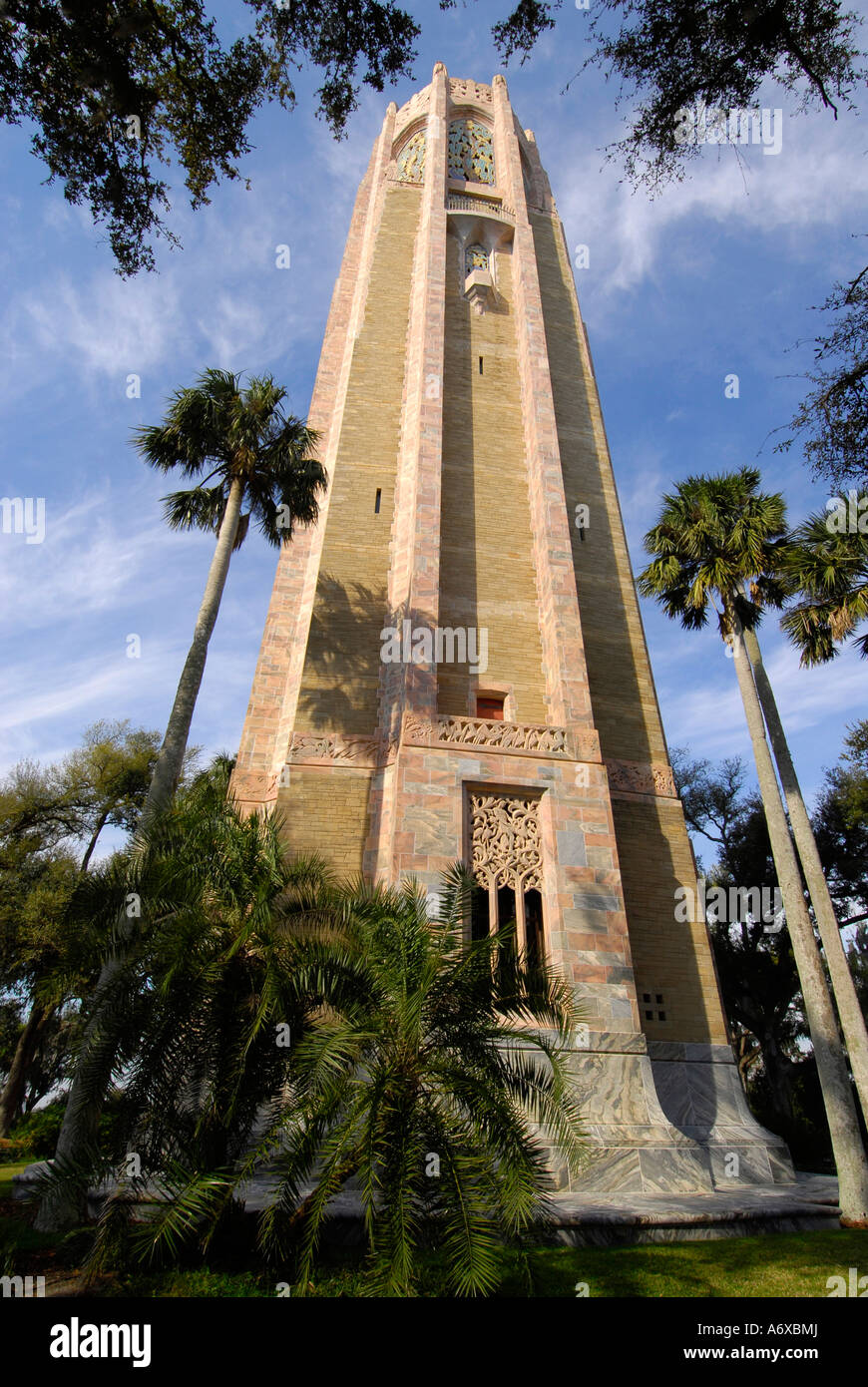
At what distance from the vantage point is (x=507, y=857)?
13609mm

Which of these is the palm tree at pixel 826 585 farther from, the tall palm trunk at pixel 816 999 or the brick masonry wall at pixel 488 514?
the brick masonry wall at pixel 488 514

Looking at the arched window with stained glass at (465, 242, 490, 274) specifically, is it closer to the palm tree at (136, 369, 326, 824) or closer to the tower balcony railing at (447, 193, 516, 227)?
the tower balcony railing at (447, 193, 516, 227)

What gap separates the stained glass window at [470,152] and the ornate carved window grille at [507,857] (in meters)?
24.2

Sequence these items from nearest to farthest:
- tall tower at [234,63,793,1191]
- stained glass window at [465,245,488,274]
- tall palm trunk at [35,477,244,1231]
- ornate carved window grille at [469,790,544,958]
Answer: tall palm trunk at [35,477,244,1231] → tall tower at [234,63,793,1191] → ornate carved window grille at [469,790,544,958] → stained glass window at [465,245,488,274]

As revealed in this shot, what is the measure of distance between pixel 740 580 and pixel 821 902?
6397mm

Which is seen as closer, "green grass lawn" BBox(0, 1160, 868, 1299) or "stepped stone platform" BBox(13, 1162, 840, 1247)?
"green grass lawn" BBox(0, 1160, 868, 1299)

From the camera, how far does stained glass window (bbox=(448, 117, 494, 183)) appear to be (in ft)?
91.8

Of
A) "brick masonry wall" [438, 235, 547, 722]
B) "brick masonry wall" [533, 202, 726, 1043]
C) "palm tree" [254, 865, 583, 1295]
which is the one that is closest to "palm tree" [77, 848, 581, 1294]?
"palm tree" [254, 865, 583, 1295]

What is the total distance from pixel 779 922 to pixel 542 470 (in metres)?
19.2

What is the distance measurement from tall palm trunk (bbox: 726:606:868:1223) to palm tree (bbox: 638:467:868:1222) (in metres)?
0.02

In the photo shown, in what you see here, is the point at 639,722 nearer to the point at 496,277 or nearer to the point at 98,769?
the point at 496,277

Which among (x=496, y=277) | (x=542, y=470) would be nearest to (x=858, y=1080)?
(x=542, y=470)

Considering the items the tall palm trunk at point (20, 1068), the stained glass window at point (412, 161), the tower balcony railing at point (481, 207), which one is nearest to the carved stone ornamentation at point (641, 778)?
the tall palm trunk at point (20, 1068)

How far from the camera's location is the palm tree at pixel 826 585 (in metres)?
13.0
